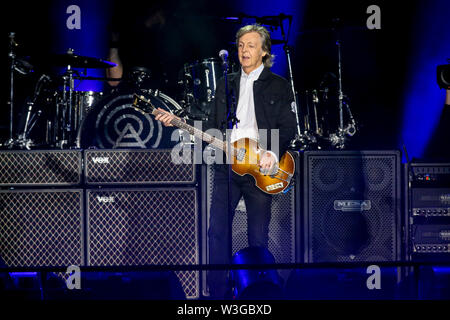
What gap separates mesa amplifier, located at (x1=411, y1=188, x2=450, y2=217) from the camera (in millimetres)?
4656

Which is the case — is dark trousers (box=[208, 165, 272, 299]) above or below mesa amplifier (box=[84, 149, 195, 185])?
below

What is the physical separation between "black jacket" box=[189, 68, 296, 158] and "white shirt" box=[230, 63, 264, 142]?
4 cm

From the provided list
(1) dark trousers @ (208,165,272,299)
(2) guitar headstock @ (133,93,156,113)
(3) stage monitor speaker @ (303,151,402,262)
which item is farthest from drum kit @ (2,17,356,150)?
(1) dark trousers @ (208,165,272,299)

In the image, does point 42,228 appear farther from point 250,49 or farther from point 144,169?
point 250,49

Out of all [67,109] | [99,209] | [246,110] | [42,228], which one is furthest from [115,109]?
[246,110]

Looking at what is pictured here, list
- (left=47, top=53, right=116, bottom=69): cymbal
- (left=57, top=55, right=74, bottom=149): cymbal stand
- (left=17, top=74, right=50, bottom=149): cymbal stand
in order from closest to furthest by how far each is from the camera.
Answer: (left=47, top=53, right=116, bottom=69): cymbal < (left=17, top=74, right=50, bottom=149): cymbal stand < (left=57, top=55, right=74, bottom=149): cymbal stand

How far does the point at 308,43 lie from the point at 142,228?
4026 millimetres

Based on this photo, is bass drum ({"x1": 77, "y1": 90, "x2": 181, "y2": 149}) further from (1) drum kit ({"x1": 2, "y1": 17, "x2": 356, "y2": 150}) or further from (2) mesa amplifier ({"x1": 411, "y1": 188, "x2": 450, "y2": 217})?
(2) mesa amplifier ({"x1": 411, "y1": 188, "x2": 450, "y2": 217})

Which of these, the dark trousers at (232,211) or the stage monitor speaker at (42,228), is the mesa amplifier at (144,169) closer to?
the stage monitor speaker at (42,228)

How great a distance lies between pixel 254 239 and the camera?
4.05 metres

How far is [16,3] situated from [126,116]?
2.59 meters
